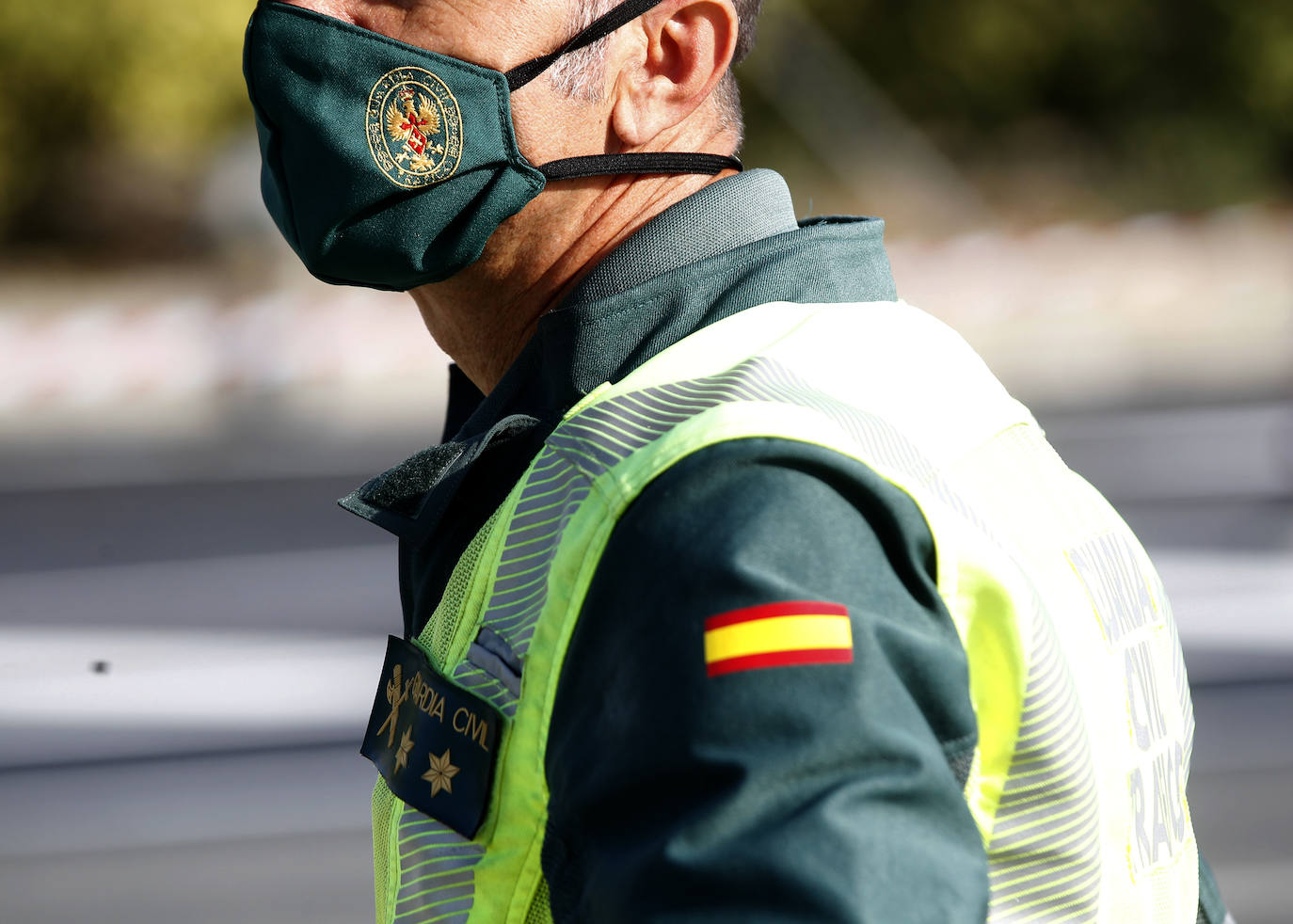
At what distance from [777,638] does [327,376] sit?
14704mm

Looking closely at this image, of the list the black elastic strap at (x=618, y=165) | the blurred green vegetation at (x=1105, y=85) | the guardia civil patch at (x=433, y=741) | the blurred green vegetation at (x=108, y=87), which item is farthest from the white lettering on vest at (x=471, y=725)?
the blurred green vegetation at (x=1105, y=85)

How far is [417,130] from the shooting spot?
163 cm

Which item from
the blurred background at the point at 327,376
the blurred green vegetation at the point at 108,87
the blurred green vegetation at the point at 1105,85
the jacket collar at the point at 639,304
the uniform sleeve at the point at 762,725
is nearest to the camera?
the uniform sleeve at the point at 762,725

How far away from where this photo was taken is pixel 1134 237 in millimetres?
20609

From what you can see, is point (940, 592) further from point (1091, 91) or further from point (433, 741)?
point (1091, 91)

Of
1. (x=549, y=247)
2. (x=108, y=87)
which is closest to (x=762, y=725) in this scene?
(x=549, y=247)

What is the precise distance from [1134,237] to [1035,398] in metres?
8.10

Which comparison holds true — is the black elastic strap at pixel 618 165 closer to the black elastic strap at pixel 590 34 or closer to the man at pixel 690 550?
the man at pixel 690 550

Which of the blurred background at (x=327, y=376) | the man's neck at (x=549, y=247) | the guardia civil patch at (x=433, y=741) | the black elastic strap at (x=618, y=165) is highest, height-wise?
the black elastic strap at (x=618, y=165)

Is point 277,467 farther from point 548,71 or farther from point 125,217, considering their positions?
point 125,217

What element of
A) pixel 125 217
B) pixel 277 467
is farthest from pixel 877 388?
pixel 125 217

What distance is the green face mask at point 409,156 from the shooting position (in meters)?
1.62

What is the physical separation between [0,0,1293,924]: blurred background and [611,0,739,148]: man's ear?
10.0 feet

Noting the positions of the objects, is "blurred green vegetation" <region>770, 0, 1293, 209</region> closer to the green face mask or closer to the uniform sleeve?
the green face mask
